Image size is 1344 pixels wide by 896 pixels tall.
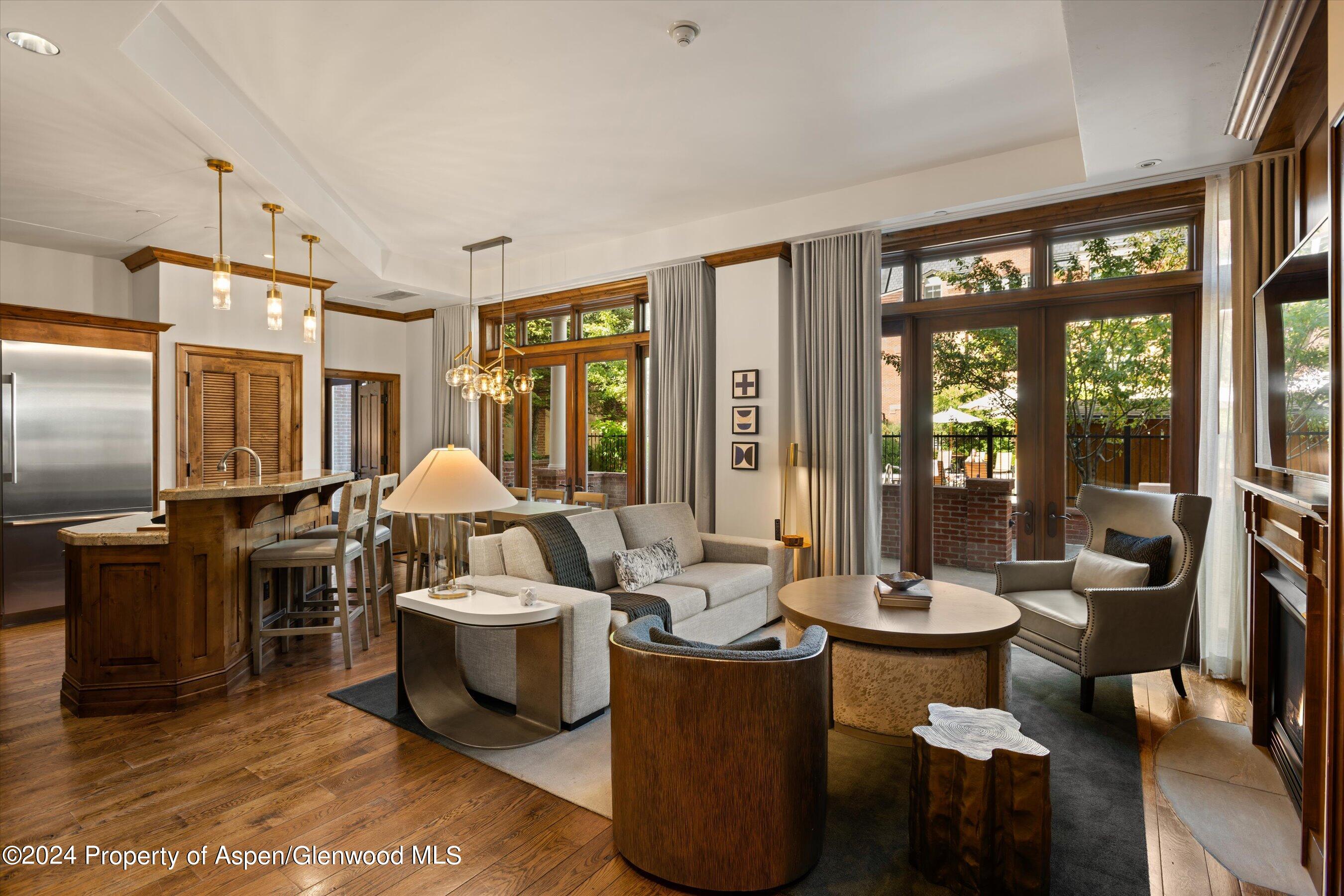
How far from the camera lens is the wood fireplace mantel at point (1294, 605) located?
1927 millimetres

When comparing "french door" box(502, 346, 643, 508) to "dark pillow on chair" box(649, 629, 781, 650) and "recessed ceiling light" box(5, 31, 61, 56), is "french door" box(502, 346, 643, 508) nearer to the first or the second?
"dark pillow on chair" box(649, 629, 781, 650)

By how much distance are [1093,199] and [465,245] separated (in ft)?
16.3

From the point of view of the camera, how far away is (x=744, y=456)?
515cm

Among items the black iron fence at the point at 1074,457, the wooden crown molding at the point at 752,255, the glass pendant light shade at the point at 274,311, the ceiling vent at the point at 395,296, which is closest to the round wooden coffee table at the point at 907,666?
the black iron fence at the point at 1074,457

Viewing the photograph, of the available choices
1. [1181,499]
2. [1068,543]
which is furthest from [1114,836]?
[1068,543]

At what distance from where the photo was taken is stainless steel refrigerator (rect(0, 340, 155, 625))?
446 centimetres

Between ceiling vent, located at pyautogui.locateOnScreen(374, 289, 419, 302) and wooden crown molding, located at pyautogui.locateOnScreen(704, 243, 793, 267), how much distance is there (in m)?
3.31

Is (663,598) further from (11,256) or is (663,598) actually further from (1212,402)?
(11,256)

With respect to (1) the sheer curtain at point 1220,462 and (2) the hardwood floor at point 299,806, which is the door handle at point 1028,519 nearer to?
(1) the sheer curtain at point 1220,462

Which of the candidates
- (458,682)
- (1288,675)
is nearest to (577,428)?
(458,682)

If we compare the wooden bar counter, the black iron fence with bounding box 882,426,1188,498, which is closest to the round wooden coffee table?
the black iron fence with bounding box 882,426,1188,498

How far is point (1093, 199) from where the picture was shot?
13.2ft

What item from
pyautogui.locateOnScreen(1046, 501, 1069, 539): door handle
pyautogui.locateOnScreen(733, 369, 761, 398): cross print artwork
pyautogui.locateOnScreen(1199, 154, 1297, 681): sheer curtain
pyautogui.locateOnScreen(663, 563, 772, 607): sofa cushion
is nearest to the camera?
pyautogui.locateOnScreen(1199, 154, 1297, 681): sheer curtain

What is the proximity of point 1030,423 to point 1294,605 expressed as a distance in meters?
2.34
